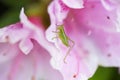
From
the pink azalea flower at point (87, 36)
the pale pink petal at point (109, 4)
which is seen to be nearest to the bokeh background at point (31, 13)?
the pink azalea flower at point (87, 36)

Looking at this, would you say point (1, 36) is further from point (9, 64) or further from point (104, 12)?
point (104, 12)

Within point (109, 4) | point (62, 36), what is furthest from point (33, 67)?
point (109, 4)

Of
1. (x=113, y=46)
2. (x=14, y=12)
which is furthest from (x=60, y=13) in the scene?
(x=14, y=12)

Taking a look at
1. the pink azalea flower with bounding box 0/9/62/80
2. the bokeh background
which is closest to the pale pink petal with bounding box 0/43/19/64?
the pink azalea flower with bounding box 0/9/62/80

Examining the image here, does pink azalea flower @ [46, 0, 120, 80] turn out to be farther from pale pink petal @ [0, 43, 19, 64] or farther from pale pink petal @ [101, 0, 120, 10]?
pale pink petal @ [0, 43, 19, 64]

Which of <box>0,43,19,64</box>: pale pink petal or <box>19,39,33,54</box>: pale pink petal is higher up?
<box>19,39,33,54</box>: pale pink petal

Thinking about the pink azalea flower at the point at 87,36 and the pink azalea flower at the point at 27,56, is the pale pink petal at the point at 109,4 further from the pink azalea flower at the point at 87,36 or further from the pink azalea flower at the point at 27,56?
the pink azalea flower at the point at 27,56
